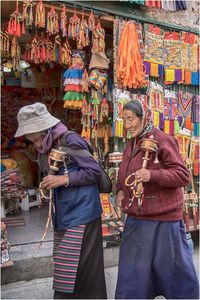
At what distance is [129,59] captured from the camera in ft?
14.4

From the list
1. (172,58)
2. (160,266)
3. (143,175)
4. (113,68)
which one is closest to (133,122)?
(143,175)

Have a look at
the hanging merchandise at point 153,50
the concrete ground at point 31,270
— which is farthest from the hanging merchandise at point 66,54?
the concrete ground at point 31,270

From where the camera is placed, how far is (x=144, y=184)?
8.51ft

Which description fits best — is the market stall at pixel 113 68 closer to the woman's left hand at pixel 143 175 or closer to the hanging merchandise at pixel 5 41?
the hanging merchandise at pixel 5 41

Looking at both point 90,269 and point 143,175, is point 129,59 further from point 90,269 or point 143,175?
point 90,269

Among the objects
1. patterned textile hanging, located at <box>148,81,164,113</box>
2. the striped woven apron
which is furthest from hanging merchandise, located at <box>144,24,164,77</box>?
the striped woven apron

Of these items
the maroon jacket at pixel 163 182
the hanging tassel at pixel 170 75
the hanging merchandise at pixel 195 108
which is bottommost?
the maroon jacket at pixel 163 182

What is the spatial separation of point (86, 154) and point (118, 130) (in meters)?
1.94

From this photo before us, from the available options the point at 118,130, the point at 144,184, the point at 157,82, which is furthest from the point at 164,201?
the point at 157,82

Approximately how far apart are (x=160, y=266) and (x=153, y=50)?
118 inches

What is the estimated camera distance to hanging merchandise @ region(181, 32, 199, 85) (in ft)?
16.4

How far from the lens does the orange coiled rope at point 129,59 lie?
14.4 feet

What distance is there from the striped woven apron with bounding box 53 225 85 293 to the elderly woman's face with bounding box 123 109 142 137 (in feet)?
2.44

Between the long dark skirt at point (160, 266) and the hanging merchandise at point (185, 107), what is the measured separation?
2.69 metres
